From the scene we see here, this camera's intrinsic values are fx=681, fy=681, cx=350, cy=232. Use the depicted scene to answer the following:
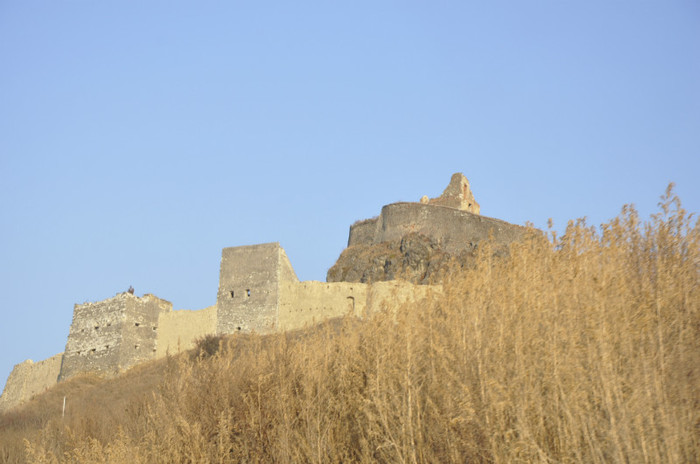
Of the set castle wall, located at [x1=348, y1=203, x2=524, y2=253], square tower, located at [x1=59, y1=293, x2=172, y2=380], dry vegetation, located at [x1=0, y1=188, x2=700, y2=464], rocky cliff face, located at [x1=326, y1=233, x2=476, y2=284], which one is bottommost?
dry vegetation, located at [x1=0, y1=188, x2=700, y2=464]

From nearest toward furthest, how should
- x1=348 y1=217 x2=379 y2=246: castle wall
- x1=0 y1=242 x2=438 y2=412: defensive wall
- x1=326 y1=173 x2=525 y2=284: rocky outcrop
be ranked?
1. x1=0 y1=242 x2=438 y2=412: defensive wall
2. x1=326 y1=173 x2=525 y2=284: rocky outcrop
3. x1=348 y1=217 x2=379 y2=246: castle wall

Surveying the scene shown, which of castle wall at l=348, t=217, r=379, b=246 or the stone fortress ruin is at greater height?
castle wall at l=348, t=217, r=379, b=246

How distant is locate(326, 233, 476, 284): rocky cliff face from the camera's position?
2992cm

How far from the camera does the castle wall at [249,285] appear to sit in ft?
80.4

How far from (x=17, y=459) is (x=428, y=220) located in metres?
22.2

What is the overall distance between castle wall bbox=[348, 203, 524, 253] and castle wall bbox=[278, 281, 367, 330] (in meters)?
8.95

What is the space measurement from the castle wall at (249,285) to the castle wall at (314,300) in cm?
43

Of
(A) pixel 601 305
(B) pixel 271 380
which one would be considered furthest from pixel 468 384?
(B) pixel 271 380

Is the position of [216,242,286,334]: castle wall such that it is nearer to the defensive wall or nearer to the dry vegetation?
the defensive wall

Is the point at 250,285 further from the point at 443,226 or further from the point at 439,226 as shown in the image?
the point at 443,226

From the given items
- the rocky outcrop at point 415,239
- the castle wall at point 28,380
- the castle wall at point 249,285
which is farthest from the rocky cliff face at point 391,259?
the castle wall at point 28,380

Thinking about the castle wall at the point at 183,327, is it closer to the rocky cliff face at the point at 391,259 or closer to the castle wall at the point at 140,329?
the castle wall at the point at 140,329

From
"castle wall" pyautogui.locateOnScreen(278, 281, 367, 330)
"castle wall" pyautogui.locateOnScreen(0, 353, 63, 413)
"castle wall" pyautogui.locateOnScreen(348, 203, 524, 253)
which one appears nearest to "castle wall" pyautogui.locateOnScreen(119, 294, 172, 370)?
"castle wall" pyautogui.locateOnScreen(0, 353, 63, 413)

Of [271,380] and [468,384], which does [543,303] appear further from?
[271,380]
